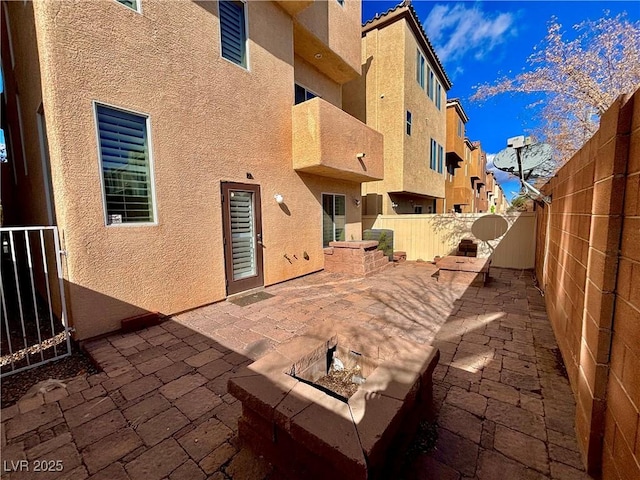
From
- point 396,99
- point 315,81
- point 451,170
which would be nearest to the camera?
point 315,81

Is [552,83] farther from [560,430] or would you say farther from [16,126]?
[16,126]

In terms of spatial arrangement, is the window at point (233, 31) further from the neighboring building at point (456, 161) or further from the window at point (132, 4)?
the neighboring building at point (456, 161)

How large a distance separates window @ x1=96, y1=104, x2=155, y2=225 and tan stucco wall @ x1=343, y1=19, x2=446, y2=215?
362 inches

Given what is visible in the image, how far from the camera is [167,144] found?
4520 millimetres

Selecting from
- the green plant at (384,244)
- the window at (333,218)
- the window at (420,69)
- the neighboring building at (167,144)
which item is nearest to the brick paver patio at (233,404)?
the neighboring building at (167,144)

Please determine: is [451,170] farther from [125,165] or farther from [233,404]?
[233,404]

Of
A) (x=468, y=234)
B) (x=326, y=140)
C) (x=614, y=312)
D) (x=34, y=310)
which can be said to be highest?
(x=326, y=140)

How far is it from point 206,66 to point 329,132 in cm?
295

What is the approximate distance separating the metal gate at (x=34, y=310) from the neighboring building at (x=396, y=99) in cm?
1049

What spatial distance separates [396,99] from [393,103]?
175 millimetres

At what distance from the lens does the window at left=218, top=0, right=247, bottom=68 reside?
17.9 ft

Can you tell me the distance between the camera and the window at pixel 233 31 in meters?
5.44

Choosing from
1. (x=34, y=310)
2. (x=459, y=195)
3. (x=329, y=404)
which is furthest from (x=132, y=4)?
(x=459, y=195)

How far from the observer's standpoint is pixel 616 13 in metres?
7.62
